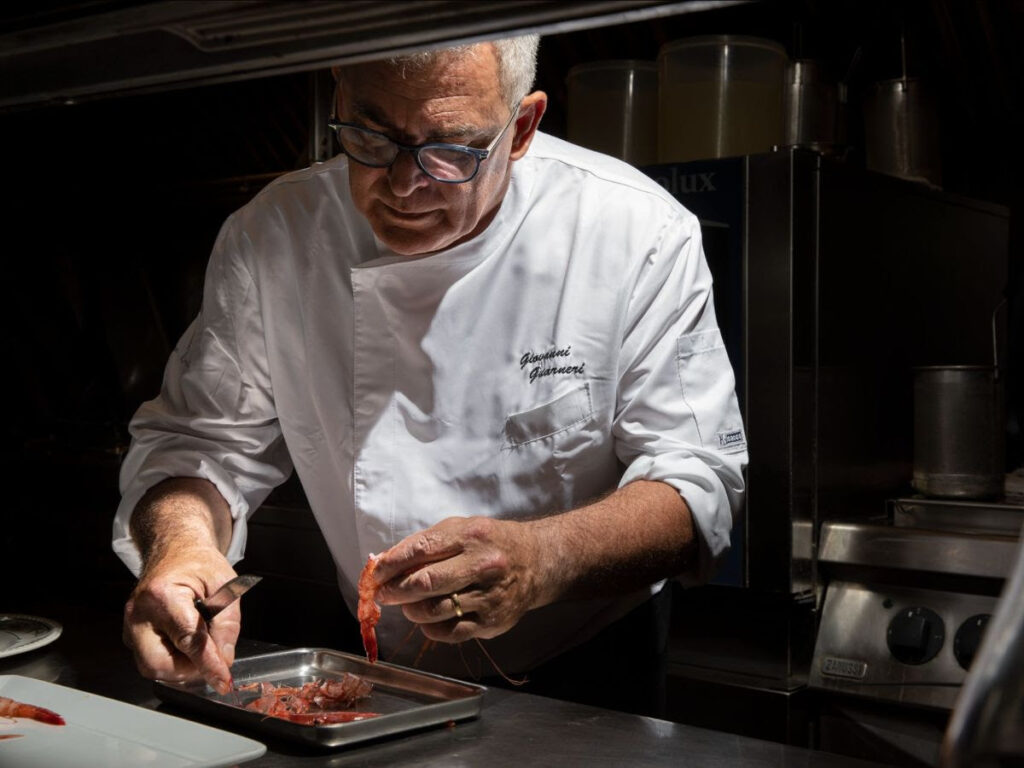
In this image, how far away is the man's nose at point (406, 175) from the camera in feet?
5.43

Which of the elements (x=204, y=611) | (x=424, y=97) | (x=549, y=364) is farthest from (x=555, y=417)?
(x=204, y=611)

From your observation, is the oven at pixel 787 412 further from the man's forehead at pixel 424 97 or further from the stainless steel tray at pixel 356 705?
the stainless steel tray at pixel 356 705

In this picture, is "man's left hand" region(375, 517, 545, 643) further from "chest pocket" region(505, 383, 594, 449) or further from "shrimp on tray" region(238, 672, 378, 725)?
"chest pocket" region(505, 383, 594, 449)

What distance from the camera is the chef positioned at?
1775 mm

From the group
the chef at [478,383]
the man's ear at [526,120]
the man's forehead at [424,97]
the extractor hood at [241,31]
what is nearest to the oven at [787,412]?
the chef at [478,383]

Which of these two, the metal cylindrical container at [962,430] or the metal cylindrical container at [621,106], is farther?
the metal cylindrical container at [621,106]

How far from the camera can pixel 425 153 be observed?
5.40 ft

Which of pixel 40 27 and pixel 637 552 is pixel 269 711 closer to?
pixel 637 552

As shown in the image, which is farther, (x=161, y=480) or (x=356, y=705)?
(x=161, y=480)

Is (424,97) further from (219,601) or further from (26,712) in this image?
(26,712)

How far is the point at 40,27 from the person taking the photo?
0.89m

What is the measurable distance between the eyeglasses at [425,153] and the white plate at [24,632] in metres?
0.84

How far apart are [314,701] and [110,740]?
0.84 feet

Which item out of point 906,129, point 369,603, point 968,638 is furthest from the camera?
point 906,129
